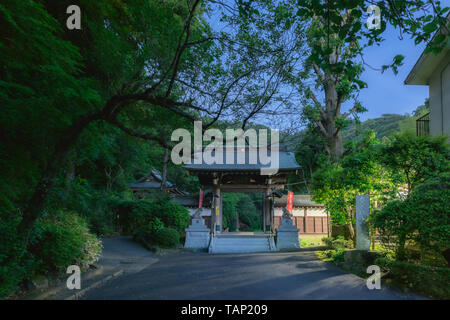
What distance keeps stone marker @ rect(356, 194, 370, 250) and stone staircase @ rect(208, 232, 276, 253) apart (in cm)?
622

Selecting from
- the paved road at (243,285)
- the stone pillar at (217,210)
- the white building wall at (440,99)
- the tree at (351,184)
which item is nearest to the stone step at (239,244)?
the stone pillar at (217,210)

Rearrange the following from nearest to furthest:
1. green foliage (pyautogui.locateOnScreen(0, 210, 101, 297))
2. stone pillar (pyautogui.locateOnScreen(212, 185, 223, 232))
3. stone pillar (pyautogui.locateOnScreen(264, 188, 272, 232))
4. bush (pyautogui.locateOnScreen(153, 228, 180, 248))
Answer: green foliage (pyautogui.locateOnScreen(0, 210, 101, 297))
bush (pyautogui.locateOnScreen(153, 228, 180, 248))
stone pillar (pyautogui.locateOnScreen(212, 185, 223, 232))
stone pillar (pyautogui.locateOnScreen(264, 188, 272, 232))

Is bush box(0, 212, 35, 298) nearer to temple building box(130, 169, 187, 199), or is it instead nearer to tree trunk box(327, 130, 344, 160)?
tree trunk box(327, 130, 344, 160)

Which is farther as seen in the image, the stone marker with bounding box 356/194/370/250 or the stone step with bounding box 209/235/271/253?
the stone step with bounding box 209/235/271/253

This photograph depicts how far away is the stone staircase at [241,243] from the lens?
13547mm

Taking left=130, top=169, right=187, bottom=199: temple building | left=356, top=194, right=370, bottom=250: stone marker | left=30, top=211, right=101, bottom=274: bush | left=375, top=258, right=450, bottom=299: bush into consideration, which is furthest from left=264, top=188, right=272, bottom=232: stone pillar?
left=30, top=211, right=101, bottom=274: bush

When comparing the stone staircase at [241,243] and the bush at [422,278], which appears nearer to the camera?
the bush at [422,278]

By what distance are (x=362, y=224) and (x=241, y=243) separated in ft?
23.9

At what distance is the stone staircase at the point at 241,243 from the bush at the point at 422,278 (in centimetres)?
820

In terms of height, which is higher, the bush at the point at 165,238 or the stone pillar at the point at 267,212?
the stone pillar at the point at 267,212

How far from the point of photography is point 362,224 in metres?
8.01

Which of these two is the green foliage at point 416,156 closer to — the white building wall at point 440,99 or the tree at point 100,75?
the white building wall at point 440,99

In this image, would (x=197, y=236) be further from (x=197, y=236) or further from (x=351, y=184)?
(x=351, y=184)

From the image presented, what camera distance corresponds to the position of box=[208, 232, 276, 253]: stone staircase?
13.5m
